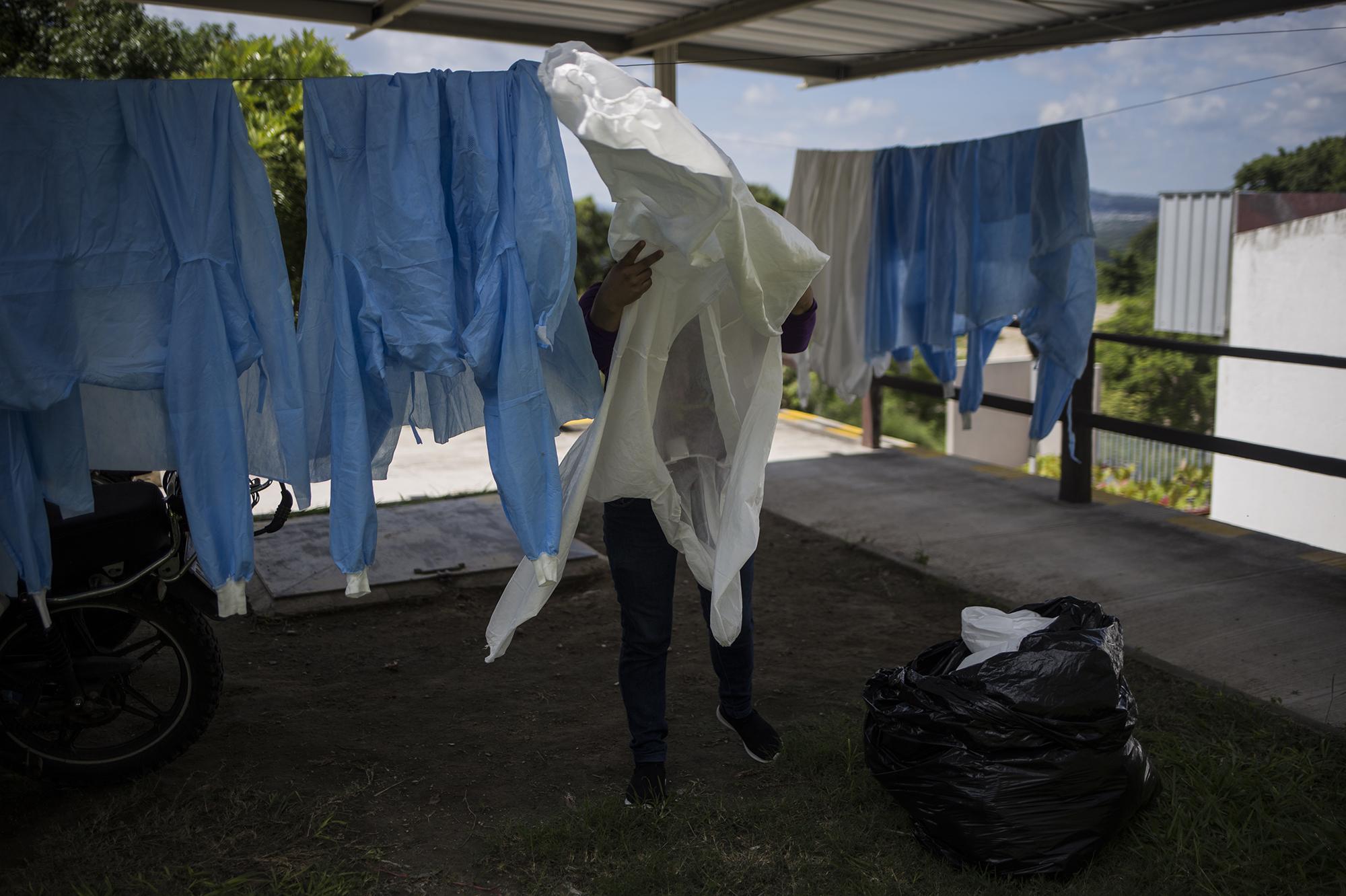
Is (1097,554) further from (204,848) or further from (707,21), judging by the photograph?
(204,848)

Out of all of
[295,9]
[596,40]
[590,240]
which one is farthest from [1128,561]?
[590,240]

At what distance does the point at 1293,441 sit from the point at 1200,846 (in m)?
9.85

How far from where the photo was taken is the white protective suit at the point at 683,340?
94.0 inches

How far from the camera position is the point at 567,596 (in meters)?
4.92

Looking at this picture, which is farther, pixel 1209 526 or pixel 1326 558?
pixel 1209 526

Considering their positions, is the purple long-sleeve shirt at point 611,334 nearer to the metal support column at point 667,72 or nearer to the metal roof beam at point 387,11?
the metal roof beam at point 387,11

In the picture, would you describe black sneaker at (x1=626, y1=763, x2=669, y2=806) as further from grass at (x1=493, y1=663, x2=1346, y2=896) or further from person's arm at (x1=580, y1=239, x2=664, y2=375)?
person's arm at (x1=580, y1=239, x2=664, y2=375)

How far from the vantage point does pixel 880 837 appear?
2754 millimetres

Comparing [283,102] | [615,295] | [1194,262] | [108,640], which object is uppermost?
[283,102]

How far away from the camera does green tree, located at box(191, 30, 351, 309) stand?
624 cm

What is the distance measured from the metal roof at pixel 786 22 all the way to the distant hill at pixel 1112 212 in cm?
94

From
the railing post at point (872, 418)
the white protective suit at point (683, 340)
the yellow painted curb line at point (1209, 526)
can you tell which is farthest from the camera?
the railing post at point (872, 418)

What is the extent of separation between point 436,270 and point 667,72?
4.19 metres

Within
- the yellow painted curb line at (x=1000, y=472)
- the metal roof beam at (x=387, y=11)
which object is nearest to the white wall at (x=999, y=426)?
the yellow painted curb line at (x=1000, y=472)
